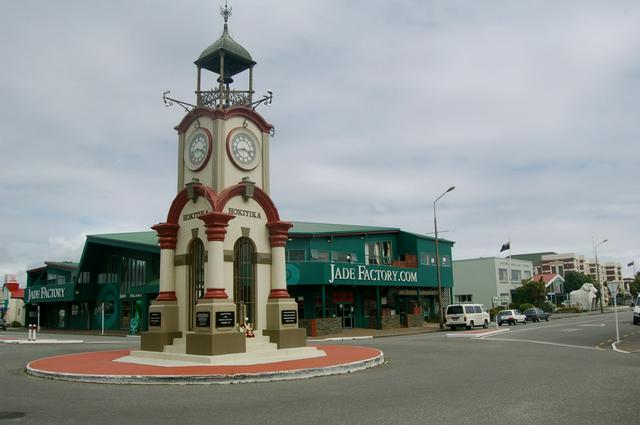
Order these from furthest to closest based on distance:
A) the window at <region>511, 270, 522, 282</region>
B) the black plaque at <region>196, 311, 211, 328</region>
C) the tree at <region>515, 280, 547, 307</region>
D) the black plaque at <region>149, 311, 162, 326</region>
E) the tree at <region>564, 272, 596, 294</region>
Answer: the tree at <region>564, 272, 596, 294</region> → the window at <region>511, 270, 522, 282</region> → the tree at <region>515, 280, 547, 307</region> → the black plaque at <region>149, 311, 162, 326</region> → the black plaque at <region>196, 311, 211, 328</region>

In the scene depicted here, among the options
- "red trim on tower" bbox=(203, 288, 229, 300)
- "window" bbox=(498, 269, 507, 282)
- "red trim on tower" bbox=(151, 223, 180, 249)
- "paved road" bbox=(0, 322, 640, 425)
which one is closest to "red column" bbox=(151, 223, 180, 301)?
"red trim on tower" bbox=(151, 223, 180, 249)

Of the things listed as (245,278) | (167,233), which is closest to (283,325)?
(245,278)

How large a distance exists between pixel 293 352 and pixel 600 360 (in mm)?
9555

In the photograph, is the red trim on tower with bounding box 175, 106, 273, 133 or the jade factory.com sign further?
the jade factory.com sign

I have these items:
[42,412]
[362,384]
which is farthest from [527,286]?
[42,412]

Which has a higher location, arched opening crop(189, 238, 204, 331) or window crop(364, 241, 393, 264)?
window crop(364, 241, 393, 264)

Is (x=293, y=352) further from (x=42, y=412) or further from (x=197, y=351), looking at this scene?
(x=42, y=412)

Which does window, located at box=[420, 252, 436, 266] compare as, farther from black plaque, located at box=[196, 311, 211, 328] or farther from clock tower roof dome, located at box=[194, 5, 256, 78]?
black plaque, located at box=[196, 311, 211, 328]

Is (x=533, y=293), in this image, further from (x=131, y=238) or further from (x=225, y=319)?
(x=225, y=319)

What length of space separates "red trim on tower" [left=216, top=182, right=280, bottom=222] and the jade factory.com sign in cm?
1910

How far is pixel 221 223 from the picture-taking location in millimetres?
18031

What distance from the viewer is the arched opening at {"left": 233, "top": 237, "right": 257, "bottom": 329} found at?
19125 mm

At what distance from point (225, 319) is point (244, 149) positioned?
6071 mm

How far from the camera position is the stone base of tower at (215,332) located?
16953 millimetres
